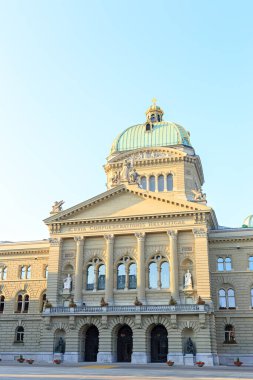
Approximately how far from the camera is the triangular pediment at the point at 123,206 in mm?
48844

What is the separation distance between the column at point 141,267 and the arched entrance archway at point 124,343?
3928mm

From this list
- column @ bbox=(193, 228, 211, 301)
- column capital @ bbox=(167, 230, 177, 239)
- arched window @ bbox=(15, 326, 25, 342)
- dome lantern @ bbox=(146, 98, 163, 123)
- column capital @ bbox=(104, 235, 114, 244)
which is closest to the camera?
column @ bbox=(193, 228, 211, 301)

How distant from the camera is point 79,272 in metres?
49.1

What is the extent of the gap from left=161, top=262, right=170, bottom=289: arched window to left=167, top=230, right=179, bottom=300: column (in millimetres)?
998

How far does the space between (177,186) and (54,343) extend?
86.5ft

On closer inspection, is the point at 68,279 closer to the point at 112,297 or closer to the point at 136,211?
the point at 112,297

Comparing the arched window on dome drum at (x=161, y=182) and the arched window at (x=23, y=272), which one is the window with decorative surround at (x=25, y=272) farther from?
the arched window on dome drum at (x=161, y=182)

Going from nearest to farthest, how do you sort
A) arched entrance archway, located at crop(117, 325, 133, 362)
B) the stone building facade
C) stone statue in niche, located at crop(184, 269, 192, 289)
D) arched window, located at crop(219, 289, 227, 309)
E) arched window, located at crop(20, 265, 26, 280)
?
the stone building facade
stone statue in niche, located at crop(184, 269, 192, 289)
arched entrance archway, located at crop(117, 325, 133, 362)
arched window, located at crop(219, 289, 227, 309)
arched window, located at crop(20, 265, 26, 280)

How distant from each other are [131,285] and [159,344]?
688cm

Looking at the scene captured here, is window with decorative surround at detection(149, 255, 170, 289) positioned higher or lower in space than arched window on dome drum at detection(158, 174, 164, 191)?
lower

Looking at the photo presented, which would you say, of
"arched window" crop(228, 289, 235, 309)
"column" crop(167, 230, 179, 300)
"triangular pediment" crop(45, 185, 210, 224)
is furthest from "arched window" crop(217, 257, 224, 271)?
"triangular pediment" crop(45, 185, 210, 224)

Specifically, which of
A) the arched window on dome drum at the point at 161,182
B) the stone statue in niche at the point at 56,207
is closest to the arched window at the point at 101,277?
the stone statue in niche at the point at 56,207

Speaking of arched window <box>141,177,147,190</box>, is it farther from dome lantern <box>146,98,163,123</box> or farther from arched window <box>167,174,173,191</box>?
dome lantern <box>146,98,163,123</box>

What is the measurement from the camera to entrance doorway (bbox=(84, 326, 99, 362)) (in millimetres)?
46750
